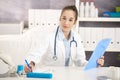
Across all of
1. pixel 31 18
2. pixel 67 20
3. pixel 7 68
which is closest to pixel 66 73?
pixel 7 68

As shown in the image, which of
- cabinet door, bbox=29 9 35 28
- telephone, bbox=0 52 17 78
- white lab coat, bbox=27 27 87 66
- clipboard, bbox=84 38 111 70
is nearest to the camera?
telephone, bbox=0 52 17 78

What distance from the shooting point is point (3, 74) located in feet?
6.56

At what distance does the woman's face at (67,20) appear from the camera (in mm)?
2838

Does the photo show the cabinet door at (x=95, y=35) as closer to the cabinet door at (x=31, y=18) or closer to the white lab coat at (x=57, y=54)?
the cabinet door at (x=31, y=18)

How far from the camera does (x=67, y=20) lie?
2.86m

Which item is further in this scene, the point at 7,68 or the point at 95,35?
the point at 95,35

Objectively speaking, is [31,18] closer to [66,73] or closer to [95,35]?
[95,35]

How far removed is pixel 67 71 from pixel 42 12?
1.57m

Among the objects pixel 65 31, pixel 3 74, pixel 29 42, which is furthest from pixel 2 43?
pixel 3 74

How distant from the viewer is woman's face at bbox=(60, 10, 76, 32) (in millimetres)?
2838

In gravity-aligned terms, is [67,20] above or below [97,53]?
above

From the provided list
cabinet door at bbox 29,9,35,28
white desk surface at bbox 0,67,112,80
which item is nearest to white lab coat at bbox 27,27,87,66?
white desk surface at bbox 0,67,112,80

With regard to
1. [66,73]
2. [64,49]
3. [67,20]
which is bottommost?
[66,73]

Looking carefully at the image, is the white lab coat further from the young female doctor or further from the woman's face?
the woman's face
